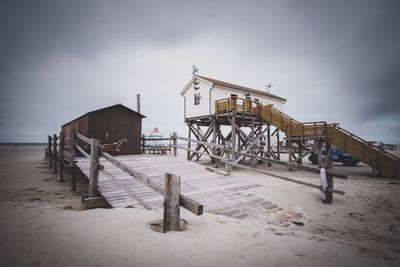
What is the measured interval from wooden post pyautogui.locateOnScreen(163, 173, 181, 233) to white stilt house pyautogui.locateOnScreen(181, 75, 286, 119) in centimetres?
1606

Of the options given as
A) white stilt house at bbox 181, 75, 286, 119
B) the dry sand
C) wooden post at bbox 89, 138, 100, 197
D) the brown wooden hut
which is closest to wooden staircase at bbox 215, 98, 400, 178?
white stilt house at bbox 181, 75, 286, 119

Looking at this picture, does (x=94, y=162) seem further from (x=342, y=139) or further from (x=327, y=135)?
(x=342, y=139)

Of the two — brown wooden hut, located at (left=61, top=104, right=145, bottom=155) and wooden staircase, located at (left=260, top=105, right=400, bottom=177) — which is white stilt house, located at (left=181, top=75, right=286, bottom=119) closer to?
wooden staircase, located at (left=260, top=105, right=400, bottom=177)

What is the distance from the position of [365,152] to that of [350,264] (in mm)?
14866

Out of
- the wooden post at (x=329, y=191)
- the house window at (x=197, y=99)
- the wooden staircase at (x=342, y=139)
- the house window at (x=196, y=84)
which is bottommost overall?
the wooden post at (x=329, y=191)

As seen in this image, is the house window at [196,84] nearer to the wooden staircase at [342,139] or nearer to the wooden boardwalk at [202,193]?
the wooden staircase at [342,139]

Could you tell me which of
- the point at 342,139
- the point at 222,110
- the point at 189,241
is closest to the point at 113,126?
the point at 222,110

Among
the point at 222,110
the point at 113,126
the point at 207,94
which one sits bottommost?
the point at 113,126

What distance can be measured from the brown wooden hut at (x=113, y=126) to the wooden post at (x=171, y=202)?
1304cm

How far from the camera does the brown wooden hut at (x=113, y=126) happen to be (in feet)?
49.3

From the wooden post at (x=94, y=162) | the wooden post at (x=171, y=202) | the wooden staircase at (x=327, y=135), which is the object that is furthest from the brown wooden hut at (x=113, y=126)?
the wooden post at (x=171, y=202)

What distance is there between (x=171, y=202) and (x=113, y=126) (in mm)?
14167

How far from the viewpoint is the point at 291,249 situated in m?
3.29

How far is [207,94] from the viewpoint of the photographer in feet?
63.5
